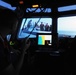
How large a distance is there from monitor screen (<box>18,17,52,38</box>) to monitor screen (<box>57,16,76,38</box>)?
320 mm

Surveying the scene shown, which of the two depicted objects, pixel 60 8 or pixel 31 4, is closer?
pixel 31 4

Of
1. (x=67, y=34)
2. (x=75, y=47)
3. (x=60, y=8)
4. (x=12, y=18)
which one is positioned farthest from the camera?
(x=60, y=8)

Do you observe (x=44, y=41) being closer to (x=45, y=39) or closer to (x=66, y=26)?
(x=45, y=39)

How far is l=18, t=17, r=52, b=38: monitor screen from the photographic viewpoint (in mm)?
5965

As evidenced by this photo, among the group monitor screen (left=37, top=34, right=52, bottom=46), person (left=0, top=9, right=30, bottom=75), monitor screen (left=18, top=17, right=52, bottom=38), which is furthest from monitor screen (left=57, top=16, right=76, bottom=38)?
person (left=0, top=9, right=30, bottom=75)

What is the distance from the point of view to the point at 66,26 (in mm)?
6156

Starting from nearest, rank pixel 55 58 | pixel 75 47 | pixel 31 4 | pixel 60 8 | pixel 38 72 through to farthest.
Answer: pixel 75 47 < pixel 55 58 < pixel 38 72 < pixel 31 4 < pixel 60 8

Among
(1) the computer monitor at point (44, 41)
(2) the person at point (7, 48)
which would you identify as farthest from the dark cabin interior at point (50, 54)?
(2) the person at point (7, 48)

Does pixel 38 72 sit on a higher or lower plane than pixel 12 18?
lower

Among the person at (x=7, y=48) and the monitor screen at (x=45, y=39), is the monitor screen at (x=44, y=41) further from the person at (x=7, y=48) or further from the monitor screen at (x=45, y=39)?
the person at (x=7, y=48)

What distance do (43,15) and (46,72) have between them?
7.34 ft

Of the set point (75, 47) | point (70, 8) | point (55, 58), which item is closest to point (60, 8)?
point (70, 8)

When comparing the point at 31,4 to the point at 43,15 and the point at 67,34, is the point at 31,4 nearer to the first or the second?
the point at 43,15

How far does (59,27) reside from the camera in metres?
6.16
